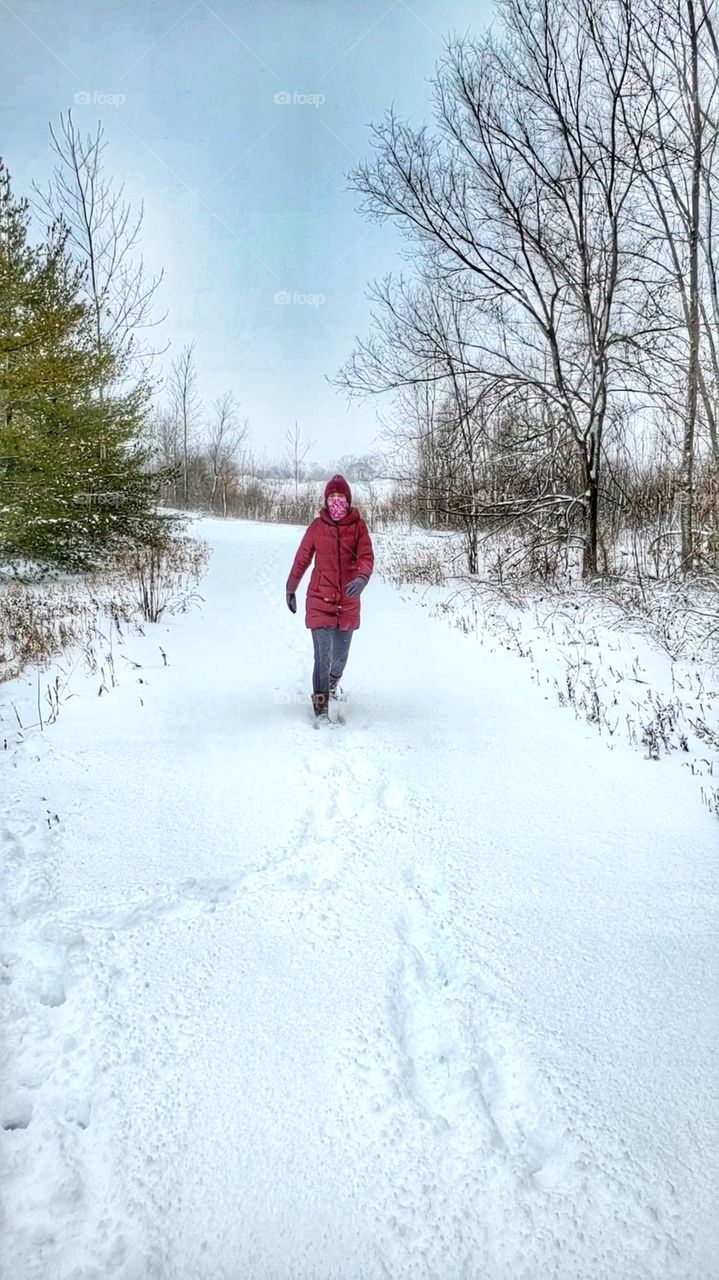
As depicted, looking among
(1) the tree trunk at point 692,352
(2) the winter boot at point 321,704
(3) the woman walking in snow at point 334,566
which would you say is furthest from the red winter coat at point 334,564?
(1) the tree trunk at point 692,352

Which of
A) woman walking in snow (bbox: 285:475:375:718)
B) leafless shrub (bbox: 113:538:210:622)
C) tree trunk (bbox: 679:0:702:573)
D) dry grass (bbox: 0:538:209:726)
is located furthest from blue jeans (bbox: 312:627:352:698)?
tree trunk (bbox: 679:0:702:573)

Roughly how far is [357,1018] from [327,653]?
10.3 ft

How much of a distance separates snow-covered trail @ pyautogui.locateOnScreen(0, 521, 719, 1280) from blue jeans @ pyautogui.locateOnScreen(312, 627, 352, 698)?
904mm

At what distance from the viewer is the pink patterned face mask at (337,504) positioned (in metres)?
4.86

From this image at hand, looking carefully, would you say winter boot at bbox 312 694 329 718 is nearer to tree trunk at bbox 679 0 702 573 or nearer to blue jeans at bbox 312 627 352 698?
blue jeans at bbox 312 627 352 698

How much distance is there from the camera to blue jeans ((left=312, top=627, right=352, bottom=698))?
496 cm

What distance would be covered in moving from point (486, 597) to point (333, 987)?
9405mm

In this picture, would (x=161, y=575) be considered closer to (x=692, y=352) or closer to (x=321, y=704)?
(x=321, y=704)

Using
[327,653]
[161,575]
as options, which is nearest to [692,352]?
[327,653]

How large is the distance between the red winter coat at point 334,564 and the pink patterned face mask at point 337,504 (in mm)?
45

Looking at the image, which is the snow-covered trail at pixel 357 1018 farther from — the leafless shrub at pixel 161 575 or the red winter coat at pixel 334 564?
the leafless shrub at pixel 161 575

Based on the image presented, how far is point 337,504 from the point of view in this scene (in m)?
4.86

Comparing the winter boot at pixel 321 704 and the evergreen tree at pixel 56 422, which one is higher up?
the evergreen tree at pixel 56 422

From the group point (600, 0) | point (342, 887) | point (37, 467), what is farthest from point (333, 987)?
point (600, 0)
